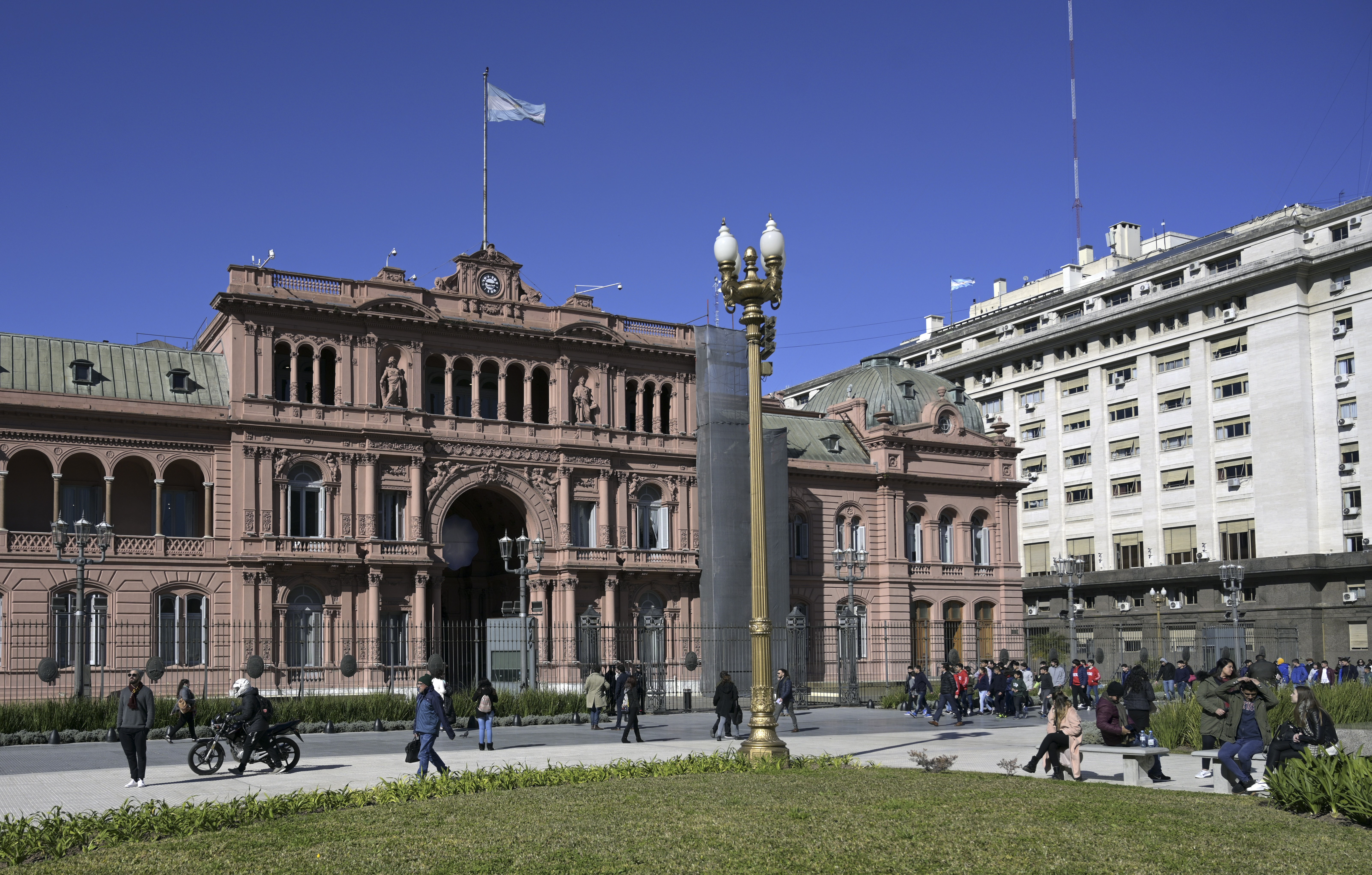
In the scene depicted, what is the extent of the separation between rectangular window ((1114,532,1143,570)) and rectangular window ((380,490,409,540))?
148ft

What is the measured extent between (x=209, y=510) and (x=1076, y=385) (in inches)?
2159

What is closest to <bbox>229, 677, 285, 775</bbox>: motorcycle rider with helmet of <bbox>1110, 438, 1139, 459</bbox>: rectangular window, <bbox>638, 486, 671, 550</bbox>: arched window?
<bbox>638, 486, 671, 550</bbox>: arched window

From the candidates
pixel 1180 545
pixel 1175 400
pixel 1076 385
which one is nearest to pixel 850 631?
pixel 1180 545

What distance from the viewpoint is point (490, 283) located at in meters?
52.4

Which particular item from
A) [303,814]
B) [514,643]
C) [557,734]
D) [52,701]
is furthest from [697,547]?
[303,814]

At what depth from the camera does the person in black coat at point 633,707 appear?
29.0m

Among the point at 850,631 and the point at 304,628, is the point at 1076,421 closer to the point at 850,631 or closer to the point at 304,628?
the point at 850,631

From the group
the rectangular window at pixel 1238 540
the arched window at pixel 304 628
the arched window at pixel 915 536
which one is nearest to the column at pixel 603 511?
the arched window at pixel 304 628

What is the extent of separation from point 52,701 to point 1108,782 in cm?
2414

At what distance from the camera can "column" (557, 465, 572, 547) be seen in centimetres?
5156

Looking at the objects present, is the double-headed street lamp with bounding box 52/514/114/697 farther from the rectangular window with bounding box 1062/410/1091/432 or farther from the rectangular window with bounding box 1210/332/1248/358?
the rectangular window with bounding box 1062/410/1091/432

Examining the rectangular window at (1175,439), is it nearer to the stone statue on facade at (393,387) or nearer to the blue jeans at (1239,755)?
the stone statue on facade at (393,387)

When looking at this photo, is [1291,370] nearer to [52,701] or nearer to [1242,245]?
[1242,245]

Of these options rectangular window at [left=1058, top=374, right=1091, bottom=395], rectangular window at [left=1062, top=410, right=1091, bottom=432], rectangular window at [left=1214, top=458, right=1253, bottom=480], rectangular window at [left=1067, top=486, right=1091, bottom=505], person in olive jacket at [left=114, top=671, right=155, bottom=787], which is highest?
rectangular window at [left=1058, top=374, right=1091, bottom=395]
